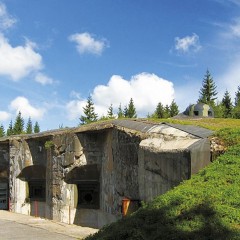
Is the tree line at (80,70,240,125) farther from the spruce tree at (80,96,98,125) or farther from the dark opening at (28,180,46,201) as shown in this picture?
the dark opening at (28,180,46,201)

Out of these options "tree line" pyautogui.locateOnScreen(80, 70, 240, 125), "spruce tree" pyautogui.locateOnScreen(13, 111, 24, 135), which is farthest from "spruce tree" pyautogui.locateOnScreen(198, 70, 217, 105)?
"spruce tree" pyautogui.locateOnScreen(13, 111, 24, 135)

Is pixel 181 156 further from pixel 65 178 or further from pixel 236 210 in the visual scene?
pixel 65 178

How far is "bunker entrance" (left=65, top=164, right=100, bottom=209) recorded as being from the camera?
14170 millimetres

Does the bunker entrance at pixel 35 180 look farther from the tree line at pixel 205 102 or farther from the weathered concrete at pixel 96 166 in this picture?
the tree line at pixel 205 102

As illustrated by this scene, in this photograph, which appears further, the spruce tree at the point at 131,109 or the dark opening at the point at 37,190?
the spruce tree at the point at 131,109

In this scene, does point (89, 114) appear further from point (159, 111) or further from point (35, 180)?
point (35, 180)

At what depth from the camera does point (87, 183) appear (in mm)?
14422

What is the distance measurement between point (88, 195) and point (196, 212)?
947 cm

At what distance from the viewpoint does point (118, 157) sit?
38.4 feet

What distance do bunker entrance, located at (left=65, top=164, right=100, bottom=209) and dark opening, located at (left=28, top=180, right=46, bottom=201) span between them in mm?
3113

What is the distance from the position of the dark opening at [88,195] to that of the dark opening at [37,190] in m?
Answer: 3.05

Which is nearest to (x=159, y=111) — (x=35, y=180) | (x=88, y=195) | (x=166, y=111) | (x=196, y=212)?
(x=166, y=111)

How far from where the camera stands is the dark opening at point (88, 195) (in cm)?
1430

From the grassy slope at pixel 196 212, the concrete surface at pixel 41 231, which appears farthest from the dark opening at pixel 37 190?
the grassy slope at pixel 196 212
